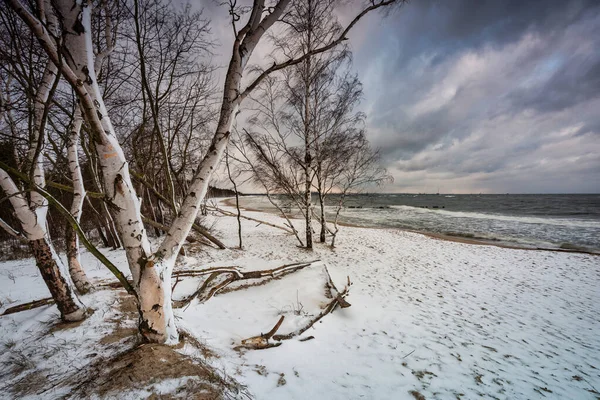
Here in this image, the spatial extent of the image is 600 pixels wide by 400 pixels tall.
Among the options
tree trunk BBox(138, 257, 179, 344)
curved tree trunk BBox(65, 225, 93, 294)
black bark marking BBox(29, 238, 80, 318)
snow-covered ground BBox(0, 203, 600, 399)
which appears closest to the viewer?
tree trunk BBox(138, 257, 179, 344)

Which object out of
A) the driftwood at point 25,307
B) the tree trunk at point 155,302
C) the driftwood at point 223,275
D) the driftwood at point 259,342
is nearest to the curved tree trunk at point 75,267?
the driftwood at point 25,307

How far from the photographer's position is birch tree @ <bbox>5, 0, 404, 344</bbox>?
1.59 m

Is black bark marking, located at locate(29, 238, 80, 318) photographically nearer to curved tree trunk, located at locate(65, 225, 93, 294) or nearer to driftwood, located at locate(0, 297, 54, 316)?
driftwood, located at locate(0, 297, 54, 316)

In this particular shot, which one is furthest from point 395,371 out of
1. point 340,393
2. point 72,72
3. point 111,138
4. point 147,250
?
point 72,72

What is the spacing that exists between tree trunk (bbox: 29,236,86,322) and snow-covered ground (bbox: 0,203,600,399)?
27cm

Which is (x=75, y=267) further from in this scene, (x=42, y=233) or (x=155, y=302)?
(x=155, y=302)

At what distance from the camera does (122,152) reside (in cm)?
189

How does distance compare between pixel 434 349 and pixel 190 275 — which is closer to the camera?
pixel 434 349

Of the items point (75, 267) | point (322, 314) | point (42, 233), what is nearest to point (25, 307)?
point (75, 267)

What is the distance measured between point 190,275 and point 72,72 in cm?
472

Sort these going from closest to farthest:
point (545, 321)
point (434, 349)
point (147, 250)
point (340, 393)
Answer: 1. point (147, 250)
2. point (340, 393)
3. point (434, 349)
4. point (545, 321)

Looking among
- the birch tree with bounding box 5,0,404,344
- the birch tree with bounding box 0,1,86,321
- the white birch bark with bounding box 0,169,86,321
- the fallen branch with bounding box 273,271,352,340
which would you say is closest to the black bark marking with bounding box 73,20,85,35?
the birch tree with bounding box 5,0,404,344

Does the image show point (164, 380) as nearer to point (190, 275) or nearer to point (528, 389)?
point (190, 275)

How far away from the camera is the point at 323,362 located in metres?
2.70
